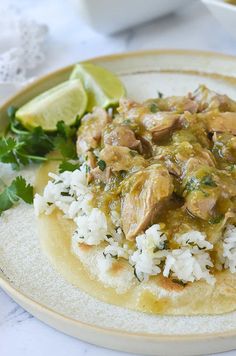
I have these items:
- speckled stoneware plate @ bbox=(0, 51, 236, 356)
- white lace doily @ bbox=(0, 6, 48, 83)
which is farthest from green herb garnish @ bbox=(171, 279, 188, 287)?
white lace doily @ bbox=(0, 6, 48, 83)

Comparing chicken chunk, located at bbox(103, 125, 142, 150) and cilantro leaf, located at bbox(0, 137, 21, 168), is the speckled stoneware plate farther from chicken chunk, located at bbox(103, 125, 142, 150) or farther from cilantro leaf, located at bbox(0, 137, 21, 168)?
chicken chunk, located at bbox(103, 125, 142, 150)

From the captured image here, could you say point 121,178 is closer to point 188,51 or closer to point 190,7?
point 188,51

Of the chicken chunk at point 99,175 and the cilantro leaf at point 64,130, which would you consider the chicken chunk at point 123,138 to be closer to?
the chicken chunk at point 99,175

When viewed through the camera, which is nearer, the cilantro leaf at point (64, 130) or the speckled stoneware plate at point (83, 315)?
the speckled stoneware plate at point (83, 315)

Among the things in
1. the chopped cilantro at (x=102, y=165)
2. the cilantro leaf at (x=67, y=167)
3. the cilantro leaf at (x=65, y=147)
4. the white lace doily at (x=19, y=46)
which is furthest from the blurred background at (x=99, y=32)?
the chopped cilantro at (x=102, y=165)

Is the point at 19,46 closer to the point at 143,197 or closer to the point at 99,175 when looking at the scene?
the point at 99,175
